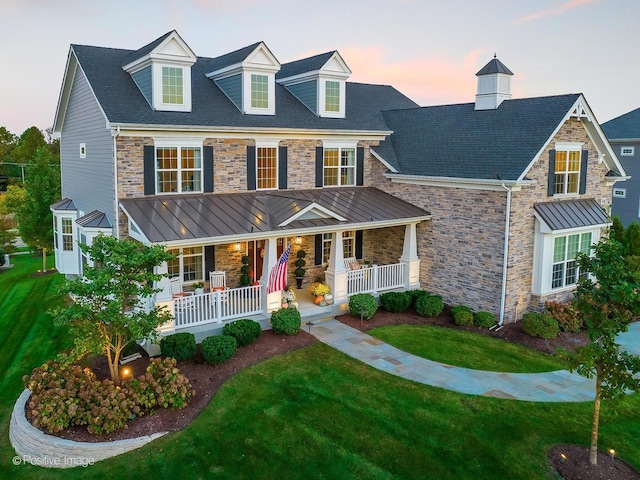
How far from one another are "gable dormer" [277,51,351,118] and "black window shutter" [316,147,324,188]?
185 cm

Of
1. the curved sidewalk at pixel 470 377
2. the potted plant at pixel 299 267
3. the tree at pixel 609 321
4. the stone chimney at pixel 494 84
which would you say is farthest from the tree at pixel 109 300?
the stone chimney at pixel 494 84

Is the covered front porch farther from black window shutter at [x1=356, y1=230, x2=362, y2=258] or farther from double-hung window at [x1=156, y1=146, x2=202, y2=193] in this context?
double-hung window at [x1=156, y1=146, x2=202, y2=193]

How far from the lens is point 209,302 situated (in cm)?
1505

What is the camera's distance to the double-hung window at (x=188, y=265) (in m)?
A: 16.7

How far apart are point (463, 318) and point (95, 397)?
1153cm

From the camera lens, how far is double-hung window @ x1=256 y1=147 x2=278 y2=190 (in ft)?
60.0

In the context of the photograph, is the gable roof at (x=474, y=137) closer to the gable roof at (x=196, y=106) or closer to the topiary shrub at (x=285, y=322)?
the gable roof at (x=196, y=106)

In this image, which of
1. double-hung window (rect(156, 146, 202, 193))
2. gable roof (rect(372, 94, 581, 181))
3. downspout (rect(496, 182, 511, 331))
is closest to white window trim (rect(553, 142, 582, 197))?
gable roof (rect(372, 94, 581, 181))

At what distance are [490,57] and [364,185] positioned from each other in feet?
23.4

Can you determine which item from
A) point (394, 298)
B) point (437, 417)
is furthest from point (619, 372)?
Result: point (394, 298)

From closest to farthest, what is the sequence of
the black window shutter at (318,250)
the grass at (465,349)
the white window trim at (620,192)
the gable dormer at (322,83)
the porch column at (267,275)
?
the grass at (465,349) → the porch column at (267,275) → the black window shutter at (318,250) → the gable dormer at (322,83) → the white window trim at (620,192)

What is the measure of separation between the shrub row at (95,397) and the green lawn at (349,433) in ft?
2.65

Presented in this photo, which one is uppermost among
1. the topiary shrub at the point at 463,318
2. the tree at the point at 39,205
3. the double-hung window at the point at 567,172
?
the double-hung window at the point at 567,172

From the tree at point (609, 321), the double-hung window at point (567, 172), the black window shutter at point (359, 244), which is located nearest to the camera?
the tree at point (609, 321)
